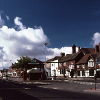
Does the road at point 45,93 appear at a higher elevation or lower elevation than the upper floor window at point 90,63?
lower

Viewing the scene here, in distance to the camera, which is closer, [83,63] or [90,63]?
[90,63]

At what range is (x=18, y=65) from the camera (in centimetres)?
9162

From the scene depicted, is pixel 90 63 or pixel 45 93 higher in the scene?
pixel 90 63

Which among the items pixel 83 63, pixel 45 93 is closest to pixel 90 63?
pixel 83 63

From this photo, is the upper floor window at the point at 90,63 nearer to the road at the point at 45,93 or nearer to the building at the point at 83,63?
the building at the point at 83,63

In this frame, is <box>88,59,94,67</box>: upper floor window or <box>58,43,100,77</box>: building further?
<box>88,59,94,67</box>: upper floor window

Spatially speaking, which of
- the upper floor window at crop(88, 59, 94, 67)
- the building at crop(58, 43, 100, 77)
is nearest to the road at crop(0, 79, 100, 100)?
the building at crop(58, 43, 100, 77)

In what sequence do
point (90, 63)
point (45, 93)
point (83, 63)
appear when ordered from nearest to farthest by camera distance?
point (45, 93)
point (90, 63)
point (83, 63)

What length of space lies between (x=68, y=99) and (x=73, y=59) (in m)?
70.5

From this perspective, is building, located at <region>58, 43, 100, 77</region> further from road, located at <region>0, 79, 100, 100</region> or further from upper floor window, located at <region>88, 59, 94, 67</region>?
road, located at <region>0, 79, 100, 100</region>

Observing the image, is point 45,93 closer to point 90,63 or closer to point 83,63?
point 90,63

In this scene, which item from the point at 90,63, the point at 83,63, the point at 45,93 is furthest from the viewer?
the point at 83,63

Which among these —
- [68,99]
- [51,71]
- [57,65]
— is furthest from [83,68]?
[68,99]

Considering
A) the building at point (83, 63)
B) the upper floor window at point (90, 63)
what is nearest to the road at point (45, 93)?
the building at point (83, 63)
